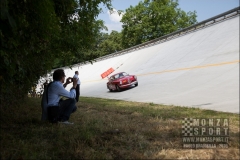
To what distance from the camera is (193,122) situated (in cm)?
495

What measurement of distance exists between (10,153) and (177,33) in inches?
909

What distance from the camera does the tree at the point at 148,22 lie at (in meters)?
43.2

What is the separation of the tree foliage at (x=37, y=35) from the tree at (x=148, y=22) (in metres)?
36.0

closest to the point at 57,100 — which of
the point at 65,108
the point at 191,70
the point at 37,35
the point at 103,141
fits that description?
the point at 65,108

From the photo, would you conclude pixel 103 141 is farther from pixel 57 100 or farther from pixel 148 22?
pixel 148 22

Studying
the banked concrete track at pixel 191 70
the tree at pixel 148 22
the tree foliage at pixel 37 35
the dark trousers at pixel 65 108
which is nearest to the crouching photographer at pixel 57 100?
the dark trousers at pixel 65 108

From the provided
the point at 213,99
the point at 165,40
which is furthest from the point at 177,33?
the point at 213,99

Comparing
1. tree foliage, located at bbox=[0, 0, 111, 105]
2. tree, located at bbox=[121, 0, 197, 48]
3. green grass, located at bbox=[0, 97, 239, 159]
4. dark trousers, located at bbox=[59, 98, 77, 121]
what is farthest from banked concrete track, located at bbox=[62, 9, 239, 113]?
tree, located at bbox=[121, 0, 197, 48]

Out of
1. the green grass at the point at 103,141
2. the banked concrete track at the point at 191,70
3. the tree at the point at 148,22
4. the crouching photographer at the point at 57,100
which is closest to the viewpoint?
the green grass at the point at 103,141

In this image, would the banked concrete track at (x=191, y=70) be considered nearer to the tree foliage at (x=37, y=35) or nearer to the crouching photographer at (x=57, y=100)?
the crouching photographer at (x=57, y=100)

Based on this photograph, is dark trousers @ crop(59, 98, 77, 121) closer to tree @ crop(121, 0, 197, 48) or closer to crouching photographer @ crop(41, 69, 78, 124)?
crouching photographer @ crop(41, 69, 78, 124)

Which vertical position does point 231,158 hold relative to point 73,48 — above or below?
below

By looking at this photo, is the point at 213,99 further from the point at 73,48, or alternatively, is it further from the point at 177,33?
the point at 177,33

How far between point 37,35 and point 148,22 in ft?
134
